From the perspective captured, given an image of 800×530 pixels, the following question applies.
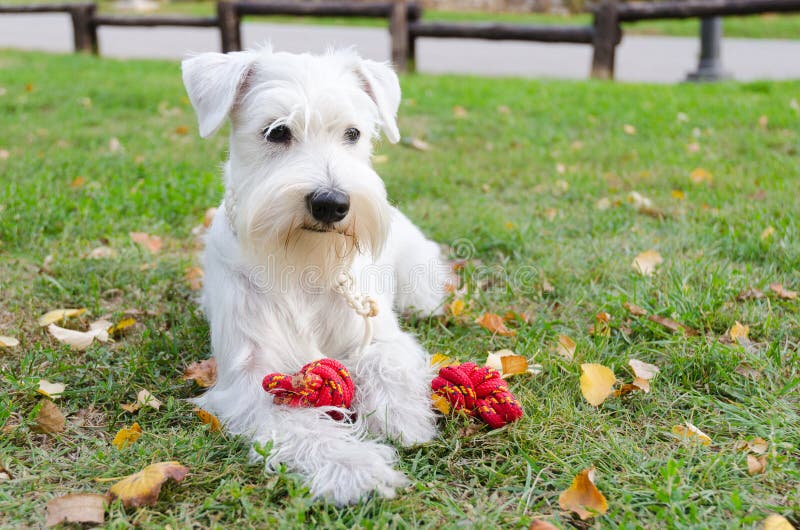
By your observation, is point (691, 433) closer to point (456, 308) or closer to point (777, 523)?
point (777, 523)

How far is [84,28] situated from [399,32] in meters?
7.45

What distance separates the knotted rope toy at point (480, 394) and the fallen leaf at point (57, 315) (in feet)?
6.70

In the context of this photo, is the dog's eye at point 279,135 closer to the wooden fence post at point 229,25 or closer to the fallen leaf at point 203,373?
the fallen leaf at point 203,373

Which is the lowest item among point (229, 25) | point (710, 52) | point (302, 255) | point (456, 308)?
point (456, 308)

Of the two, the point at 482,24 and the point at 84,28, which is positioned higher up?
the point at 84,28

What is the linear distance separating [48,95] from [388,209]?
27.0 feet

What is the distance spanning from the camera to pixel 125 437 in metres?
2.77

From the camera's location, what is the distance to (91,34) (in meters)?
15.8

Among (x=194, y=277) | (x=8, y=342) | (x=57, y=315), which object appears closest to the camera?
(x=8, y=342)

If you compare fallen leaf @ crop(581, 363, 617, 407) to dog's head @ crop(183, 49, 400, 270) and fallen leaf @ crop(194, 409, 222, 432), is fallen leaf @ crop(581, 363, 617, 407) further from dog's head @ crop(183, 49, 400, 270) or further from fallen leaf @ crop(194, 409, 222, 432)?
fallen leaf @ crop(194, 409, 222, 432)

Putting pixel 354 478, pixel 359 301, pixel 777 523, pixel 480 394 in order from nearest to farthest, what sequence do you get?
pixel 777 523 < pixel 354 478 < pixel 480 394 < pixel 359 301

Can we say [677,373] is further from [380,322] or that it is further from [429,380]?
[380,322]

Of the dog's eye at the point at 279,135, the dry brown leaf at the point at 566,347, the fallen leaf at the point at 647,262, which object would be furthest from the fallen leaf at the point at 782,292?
the dog's eye at the point at 279,135

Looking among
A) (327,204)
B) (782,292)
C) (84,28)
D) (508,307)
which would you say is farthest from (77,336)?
(84,28)
